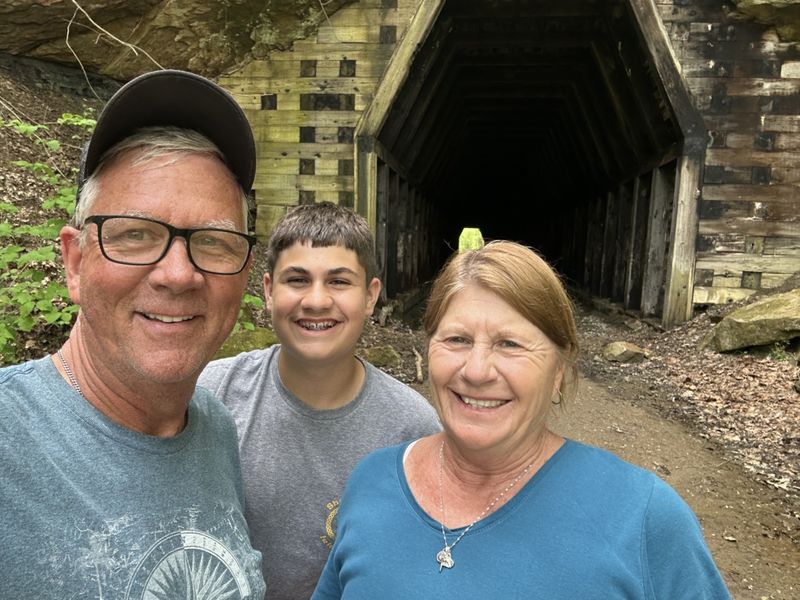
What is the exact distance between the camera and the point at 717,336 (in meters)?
8.14

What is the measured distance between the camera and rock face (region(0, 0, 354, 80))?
776 cm

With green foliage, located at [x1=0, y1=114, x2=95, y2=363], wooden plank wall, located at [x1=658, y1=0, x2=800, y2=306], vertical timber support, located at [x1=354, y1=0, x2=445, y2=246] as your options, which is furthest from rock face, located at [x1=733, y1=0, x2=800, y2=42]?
green foliage, located at [x1=0, y1=114, x2=95, y2=363]

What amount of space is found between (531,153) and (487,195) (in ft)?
38.0

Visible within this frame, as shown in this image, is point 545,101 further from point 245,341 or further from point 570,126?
point 245,341

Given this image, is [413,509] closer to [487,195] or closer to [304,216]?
[304,216]

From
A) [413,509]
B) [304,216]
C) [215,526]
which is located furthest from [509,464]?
[304,216]

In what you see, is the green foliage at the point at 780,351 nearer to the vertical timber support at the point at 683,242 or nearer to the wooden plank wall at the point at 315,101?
the vertical timber support at the point at 683,242

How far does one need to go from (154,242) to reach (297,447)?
99cm

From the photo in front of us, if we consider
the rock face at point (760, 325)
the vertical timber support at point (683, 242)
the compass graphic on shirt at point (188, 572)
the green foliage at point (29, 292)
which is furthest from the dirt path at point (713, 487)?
the green foliage at point (29, 292)

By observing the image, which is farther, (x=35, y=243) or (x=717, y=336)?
(x=717, y=336)

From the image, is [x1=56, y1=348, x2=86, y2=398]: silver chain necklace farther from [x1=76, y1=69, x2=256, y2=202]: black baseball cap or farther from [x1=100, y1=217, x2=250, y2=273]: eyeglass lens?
[x1=76, y1=69, x2=256, y2=202]: black baseball cap

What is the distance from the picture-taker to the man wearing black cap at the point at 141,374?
3.76 feet

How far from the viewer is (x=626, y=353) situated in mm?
8836

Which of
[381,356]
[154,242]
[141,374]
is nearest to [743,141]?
[381,356]
